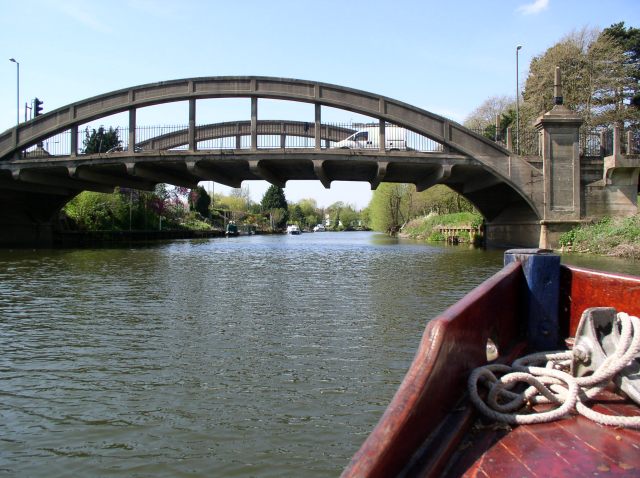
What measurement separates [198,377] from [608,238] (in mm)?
20464

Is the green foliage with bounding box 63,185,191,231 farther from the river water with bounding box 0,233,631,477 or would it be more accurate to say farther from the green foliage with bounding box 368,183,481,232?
the river water with bounding box 0,233,631,477

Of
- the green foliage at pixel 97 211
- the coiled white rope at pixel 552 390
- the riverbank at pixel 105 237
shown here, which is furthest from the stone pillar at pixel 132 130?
the coiled white rope at pixel 552 390

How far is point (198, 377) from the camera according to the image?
517 cm

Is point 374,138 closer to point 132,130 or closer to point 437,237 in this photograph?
point 132,130

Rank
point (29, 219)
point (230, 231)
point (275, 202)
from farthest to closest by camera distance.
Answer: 1. point (275, 202)
2. point (230, 231)
3. point (29, 219)

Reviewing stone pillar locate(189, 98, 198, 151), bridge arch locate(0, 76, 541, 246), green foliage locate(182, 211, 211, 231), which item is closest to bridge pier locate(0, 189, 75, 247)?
bridge arch locate(0, 76, 541, 246)

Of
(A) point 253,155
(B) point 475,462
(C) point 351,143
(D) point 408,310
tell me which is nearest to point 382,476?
(B) point 475,462

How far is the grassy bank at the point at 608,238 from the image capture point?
20.2 m

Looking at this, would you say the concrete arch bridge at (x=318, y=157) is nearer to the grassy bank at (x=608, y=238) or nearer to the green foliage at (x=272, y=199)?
the grassy bank at (x=608, y=238)

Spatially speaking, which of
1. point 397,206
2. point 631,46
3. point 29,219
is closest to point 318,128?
point 29,219

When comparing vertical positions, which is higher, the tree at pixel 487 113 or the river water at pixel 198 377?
the tree at pixel 487 113

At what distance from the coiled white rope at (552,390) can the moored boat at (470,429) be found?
0.17ft

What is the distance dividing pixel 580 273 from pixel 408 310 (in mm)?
4552

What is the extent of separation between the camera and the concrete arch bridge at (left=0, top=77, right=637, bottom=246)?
2311 centimetres
